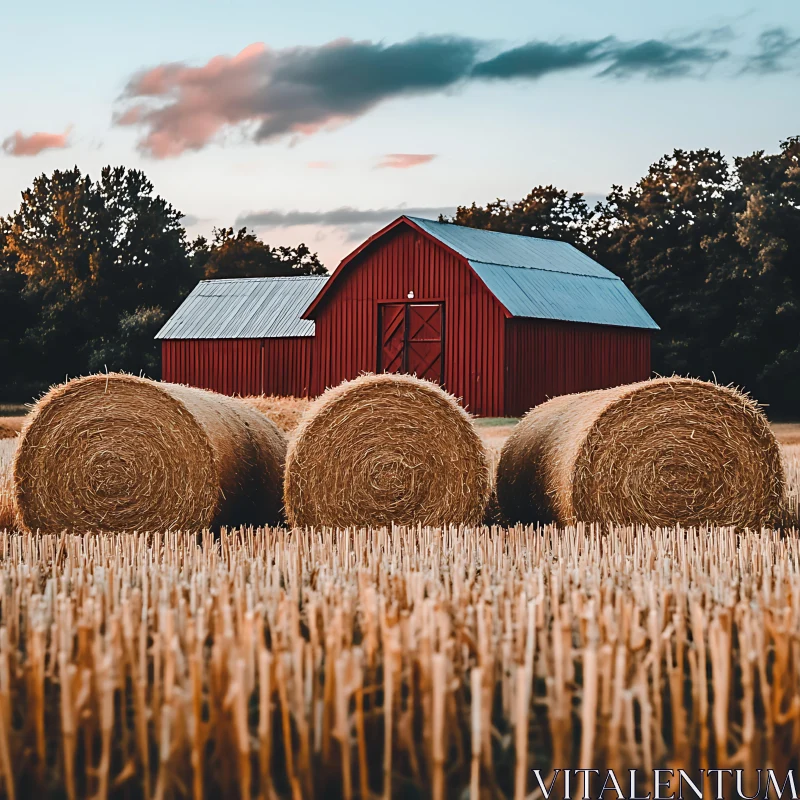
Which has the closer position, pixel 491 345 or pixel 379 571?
pixel 379 571

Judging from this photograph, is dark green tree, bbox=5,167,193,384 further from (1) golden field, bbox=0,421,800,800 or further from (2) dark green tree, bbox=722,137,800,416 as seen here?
(1) golden field, bbox=0,421,800,800

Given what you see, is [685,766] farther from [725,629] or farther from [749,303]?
[749,303]

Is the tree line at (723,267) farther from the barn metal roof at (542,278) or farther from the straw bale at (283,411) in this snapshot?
the straw bale at (283,411)

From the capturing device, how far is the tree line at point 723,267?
36312 mm

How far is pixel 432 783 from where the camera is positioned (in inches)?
138

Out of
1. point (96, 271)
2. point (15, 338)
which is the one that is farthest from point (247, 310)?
point (96, 271)

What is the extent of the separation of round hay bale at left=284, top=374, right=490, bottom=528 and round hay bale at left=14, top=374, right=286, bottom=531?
65 cm

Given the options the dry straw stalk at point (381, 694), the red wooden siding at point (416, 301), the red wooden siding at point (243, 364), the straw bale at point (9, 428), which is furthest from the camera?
the red wooden siding at point (243, 364)

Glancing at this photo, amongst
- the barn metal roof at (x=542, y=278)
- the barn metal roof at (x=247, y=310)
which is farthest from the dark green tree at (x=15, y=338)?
the barn metal roof at (x=542, y=278)

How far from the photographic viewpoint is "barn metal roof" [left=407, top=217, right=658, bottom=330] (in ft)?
89.0

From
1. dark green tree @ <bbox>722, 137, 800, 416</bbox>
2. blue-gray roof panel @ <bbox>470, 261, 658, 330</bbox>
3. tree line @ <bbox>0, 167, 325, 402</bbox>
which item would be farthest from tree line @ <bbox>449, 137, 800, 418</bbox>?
tree line @ <bbox>0, 167, 325, 402</bbox>

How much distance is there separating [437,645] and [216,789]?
3.06 feet

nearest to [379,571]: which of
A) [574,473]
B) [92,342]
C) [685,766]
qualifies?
[685,766]

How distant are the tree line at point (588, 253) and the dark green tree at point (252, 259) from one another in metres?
0.12
